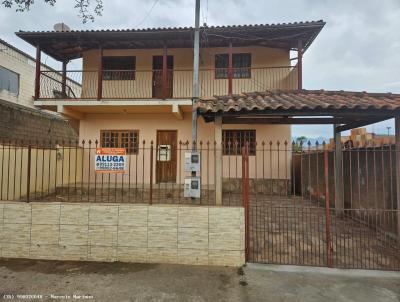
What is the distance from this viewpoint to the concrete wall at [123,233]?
446 cm

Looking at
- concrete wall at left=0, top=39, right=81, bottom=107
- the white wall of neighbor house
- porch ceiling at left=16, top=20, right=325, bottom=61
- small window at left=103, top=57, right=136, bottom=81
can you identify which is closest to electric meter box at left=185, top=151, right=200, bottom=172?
porch ceiling at left=16, top=20, right=325, bottom=61

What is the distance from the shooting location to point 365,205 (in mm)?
6402

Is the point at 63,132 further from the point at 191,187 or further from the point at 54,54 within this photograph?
the point at 191,187

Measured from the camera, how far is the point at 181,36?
9586 mm

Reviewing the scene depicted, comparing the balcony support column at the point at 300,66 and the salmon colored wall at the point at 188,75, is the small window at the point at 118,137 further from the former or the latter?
the balcony support column at the point at 300,66

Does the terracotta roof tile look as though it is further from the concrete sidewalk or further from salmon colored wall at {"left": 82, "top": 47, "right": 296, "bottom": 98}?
salmon colored wall at {"left": 82, "top": 47, "right": 296, "bottom": 98}

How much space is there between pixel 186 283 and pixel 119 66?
10.2 meters

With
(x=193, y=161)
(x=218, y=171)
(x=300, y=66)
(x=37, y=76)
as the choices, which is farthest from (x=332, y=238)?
(x=37, y=76)

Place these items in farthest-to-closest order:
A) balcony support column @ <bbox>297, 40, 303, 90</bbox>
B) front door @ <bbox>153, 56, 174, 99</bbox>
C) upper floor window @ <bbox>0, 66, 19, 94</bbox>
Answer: upper floor window @ <bbox>0, 66, 19, 94</bbox>
front door @ <bbox>153, 56, 174, 99</bbox>
balcony support column @ <bbox>297, 40, 303, 90</bbox>

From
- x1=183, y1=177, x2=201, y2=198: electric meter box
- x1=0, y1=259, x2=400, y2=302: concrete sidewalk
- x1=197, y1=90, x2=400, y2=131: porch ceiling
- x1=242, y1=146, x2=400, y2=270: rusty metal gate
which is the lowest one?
x1=0, y1=259, x2=400, y2=302: concrete sidewalk

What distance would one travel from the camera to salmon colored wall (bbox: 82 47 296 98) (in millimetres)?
10695

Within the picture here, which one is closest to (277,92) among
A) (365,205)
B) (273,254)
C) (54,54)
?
(365,205)

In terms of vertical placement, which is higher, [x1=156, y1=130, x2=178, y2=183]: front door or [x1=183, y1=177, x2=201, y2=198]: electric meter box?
[x1=156, y1=130, x2=178, y2=183]: front door

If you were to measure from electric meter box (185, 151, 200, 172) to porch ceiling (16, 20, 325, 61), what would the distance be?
18.9ft
